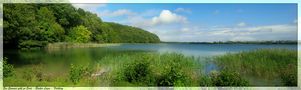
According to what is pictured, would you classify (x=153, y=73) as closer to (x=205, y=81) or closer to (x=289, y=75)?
(x=205, y=81)

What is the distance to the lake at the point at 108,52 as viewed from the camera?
10406mm

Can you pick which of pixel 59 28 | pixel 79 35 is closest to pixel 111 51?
pixel 79 35

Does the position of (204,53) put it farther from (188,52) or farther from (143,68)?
(143,68)

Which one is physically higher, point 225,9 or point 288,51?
point 225,9

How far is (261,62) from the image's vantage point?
1023 centimetres

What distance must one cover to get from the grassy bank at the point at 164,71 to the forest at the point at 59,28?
697 millimetres

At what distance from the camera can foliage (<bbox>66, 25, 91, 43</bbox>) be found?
37.6 feet

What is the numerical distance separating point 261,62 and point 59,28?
469 cm

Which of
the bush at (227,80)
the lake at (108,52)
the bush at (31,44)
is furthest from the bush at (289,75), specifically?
the bush at (31,44)

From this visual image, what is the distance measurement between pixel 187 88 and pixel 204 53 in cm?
259

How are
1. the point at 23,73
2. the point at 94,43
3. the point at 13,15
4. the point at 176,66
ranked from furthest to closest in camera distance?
the point at 13,15, the point at 94,43, the point at 23,73, the point at 176,66

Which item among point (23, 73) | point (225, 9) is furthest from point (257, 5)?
point (23, 73)

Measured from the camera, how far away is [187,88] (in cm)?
800

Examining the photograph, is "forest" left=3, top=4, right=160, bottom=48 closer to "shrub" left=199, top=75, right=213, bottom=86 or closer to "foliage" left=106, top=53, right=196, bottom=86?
"foliage" left=106, top=53, right=196, bottom=86
